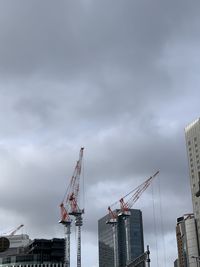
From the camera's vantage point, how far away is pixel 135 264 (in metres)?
126

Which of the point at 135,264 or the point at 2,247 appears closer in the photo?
the point at 2,247

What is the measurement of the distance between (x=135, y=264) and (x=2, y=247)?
32.7m

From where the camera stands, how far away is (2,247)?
385 feet
